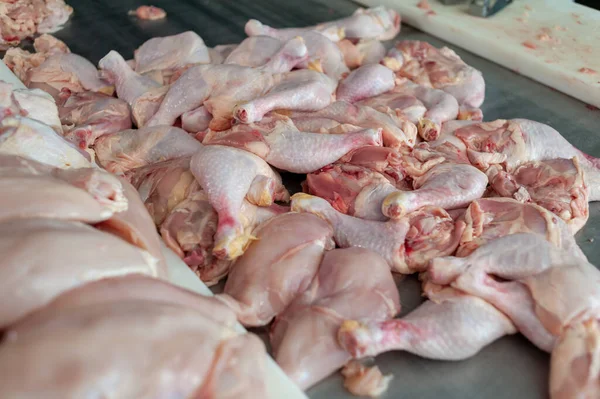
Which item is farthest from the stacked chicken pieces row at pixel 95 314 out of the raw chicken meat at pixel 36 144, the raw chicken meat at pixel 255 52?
the raw chicken meat at pixel 255 52

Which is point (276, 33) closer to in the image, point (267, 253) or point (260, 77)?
point (260, 77)

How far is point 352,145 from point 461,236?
63cm

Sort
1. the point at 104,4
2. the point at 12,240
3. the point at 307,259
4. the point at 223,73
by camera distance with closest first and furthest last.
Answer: the point at 12,240, the point at 307,259, the point at 223,73, the point at 104,4

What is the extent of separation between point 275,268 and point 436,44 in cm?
250

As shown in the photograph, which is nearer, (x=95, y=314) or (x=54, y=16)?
(x=95, y=314)

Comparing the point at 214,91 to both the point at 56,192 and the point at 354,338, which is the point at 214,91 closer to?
the point at 56,192

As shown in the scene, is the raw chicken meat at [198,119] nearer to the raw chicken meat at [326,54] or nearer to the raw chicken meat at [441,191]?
the raw chicken meat at [326,54]

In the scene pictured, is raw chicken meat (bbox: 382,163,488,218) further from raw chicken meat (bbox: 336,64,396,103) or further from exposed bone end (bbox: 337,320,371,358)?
raw chicken meat (bbox: 336,64,396,103)

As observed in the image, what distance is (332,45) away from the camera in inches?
132

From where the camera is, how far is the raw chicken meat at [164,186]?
228 centimetres

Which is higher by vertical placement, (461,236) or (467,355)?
(461,236)

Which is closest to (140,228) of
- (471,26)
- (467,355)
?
Answer: (467,355)

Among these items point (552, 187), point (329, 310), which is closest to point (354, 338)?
point (329, 310)

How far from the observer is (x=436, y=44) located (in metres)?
3.83
